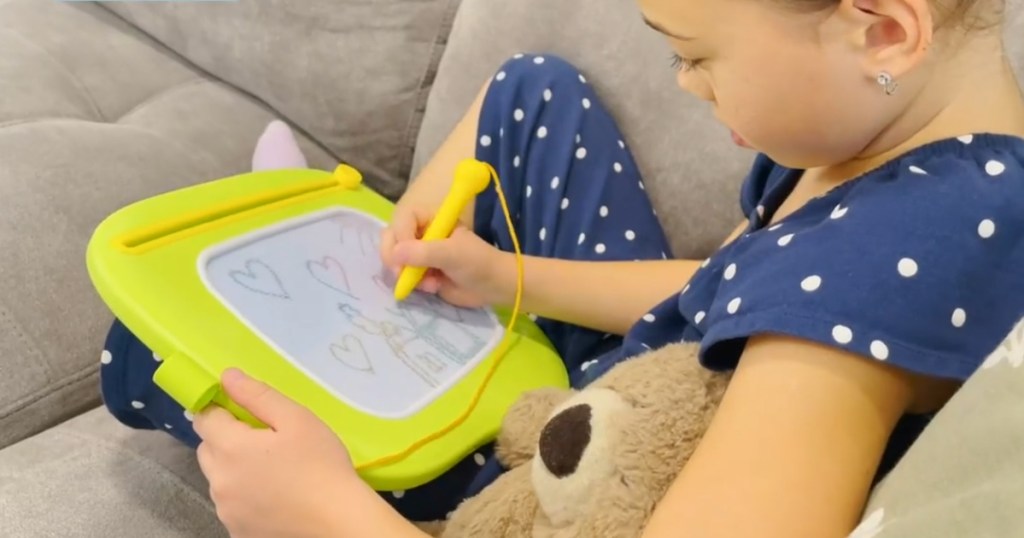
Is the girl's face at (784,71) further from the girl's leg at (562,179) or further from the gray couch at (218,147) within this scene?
the girl's leg at (562,179)

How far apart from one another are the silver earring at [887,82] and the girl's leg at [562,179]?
34 centimetres

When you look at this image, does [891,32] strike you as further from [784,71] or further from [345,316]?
[345,316]

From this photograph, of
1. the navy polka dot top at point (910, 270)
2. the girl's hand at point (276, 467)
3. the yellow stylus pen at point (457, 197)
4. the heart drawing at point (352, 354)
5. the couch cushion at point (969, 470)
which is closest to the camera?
the couch cushion at point (969, 470)

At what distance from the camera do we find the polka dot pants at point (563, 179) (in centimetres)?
83

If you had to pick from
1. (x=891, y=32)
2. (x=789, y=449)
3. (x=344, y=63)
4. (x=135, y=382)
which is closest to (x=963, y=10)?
(x=891, y=32)

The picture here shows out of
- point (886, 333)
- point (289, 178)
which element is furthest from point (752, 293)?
point (289, 178)

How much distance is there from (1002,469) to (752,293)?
6.2 inches

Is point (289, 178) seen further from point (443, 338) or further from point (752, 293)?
point (752, 293)

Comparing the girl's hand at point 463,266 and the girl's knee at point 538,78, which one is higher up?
the girl's knee at point 538,78

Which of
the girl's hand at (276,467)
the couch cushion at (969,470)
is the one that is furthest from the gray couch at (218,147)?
the girl's hand at (276,467)

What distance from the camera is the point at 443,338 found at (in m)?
0.75

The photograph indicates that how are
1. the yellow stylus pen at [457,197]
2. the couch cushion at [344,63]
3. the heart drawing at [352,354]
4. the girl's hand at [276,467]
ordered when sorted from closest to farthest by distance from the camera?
the girl's hand at [276,467]
the heart drawing at [352,354]
the yellow stylus pen at [457,197]
the couch cushion at [344,63]

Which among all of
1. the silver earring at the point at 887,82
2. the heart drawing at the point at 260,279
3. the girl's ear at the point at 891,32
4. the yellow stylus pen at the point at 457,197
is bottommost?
the heart drawing at the point at 260,279

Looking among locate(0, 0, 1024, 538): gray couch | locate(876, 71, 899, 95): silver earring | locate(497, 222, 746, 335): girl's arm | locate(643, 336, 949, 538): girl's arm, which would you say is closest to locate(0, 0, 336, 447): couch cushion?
locate(0, 0, 1024, 538): gray couch
